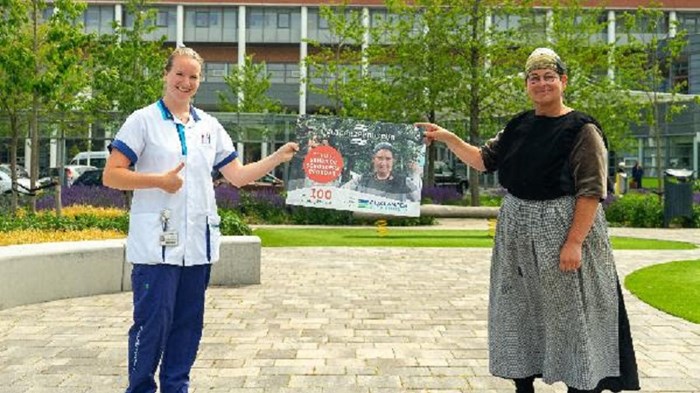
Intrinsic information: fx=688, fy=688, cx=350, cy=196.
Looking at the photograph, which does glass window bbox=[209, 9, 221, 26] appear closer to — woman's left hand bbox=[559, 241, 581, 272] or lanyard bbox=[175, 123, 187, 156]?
lanyard bbox=[175, 123, 187, 156]

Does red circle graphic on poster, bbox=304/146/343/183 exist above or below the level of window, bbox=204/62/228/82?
below

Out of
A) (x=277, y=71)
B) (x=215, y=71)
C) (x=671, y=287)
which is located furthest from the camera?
(x=277, y=71)

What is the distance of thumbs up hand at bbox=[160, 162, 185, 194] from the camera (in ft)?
11.0

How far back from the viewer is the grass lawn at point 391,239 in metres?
14.8

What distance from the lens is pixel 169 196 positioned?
3488mm

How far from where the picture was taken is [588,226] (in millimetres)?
3439

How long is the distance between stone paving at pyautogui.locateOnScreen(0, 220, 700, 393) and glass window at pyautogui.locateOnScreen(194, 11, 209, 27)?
1901 inches

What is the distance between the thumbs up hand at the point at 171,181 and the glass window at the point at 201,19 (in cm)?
5408

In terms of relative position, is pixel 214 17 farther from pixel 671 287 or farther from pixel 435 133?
pixel 435 133

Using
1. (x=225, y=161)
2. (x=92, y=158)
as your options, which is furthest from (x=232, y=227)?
(x=92, y=158)

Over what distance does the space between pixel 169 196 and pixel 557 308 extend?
208cm

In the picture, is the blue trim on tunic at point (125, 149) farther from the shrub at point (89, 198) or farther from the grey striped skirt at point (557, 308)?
the shrub at point (89, 198)

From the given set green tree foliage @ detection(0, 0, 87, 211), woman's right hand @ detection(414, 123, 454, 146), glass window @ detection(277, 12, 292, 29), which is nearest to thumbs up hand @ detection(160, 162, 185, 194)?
woman's right hand @ detection(414, 123, 454, 146)

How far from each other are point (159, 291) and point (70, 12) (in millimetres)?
12679
